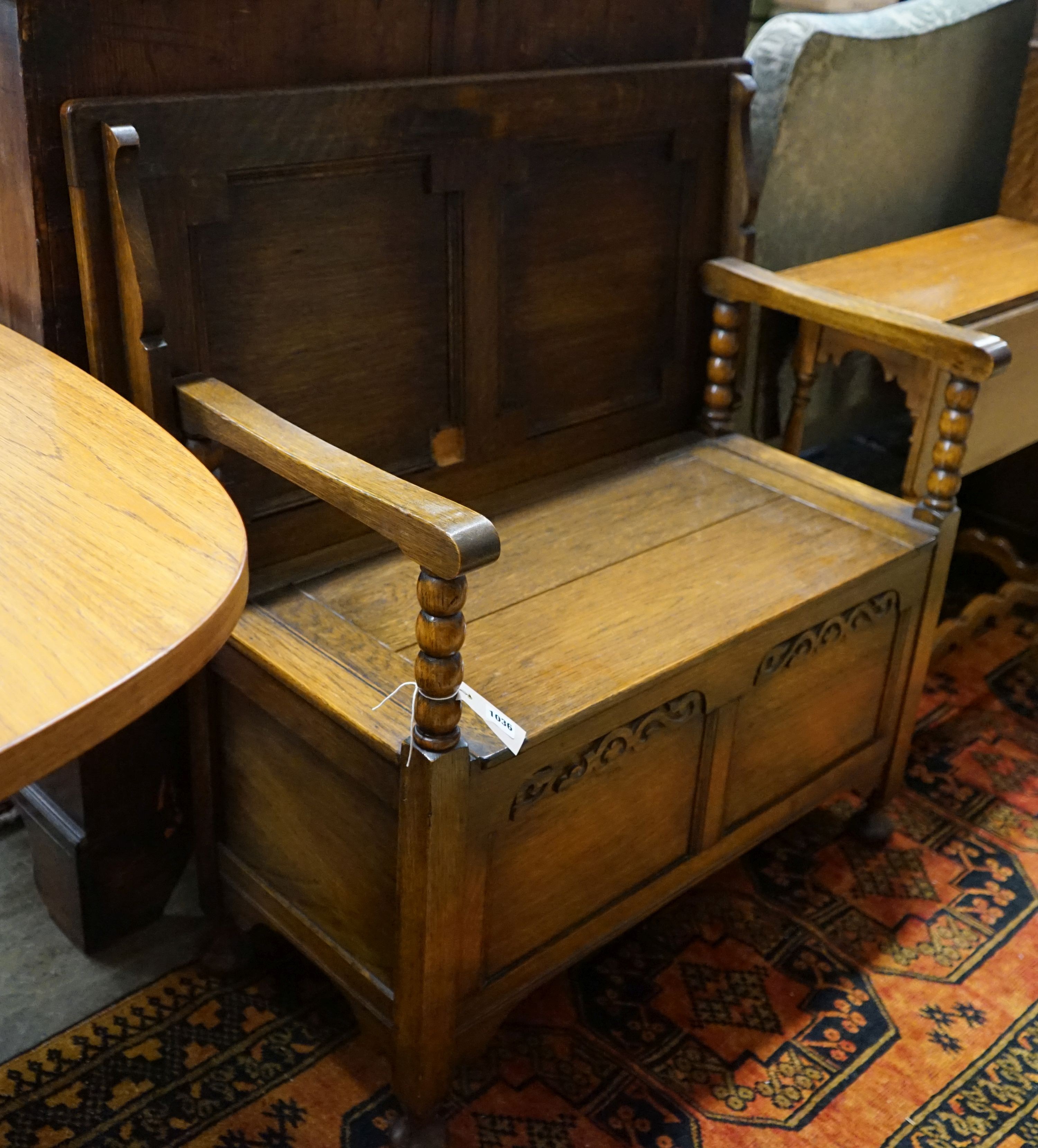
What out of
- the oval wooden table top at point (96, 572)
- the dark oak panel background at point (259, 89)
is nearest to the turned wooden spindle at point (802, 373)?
the dark oak panel background at point (259, 89)

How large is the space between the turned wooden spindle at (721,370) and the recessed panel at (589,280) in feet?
0.26

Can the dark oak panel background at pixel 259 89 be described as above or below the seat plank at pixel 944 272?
above

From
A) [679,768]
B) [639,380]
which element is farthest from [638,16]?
[679,768]

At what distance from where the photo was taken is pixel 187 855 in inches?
79.0

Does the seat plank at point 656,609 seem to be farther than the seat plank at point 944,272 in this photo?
No

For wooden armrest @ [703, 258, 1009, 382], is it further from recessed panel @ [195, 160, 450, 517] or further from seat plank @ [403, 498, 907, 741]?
recessed panel @ [195, 160, 450, 517]

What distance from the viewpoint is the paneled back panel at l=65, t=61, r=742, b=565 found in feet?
5.07

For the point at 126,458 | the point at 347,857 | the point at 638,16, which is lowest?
the point at 347,857

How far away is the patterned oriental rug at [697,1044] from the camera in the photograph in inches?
66.3

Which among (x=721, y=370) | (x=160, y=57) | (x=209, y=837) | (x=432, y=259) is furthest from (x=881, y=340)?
(x=209, y=837)

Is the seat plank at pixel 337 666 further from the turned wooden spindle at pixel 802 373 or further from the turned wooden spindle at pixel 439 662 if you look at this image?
the turned wooden spindle at pixel 802 373

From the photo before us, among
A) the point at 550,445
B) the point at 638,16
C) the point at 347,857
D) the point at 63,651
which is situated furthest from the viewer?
the point at 550,445

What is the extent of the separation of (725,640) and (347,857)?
1.81 ft

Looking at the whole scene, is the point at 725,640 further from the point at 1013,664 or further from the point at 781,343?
the point at 1013,664
